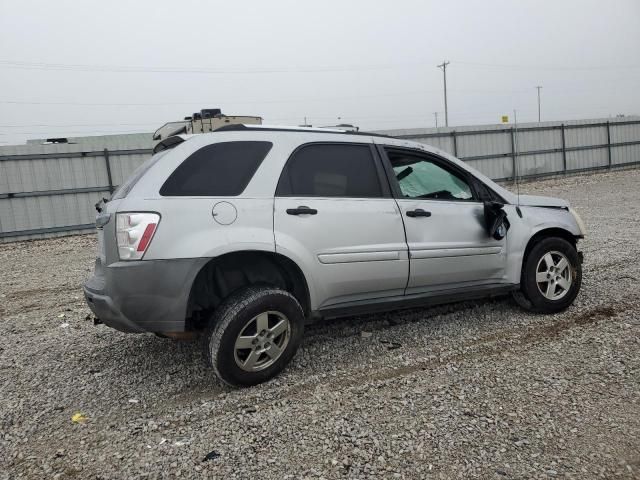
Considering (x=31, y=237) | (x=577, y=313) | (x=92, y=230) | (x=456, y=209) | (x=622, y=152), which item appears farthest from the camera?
(x=622, y=152)

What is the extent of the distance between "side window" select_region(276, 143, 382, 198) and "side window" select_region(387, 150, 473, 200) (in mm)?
258

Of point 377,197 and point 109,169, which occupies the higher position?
point 109,169

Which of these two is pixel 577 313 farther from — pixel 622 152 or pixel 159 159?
pixel 622 152

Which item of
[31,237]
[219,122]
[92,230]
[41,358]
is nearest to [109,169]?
[92,230]

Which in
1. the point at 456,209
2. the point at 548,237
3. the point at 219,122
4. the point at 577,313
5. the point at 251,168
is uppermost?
the point at 219,122

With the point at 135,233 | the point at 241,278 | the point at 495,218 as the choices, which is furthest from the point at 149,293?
the point at 495,218

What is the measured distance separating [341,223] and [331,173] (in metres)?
0.41

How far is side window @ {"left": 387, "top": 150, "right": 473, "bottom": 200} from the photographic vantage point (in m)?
4.01

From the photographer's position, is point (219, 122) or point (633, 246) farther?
point (219, 122)

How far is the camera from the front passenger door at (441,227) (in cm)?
390

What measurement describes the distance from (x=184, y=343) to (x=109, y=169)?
1048 centimetres

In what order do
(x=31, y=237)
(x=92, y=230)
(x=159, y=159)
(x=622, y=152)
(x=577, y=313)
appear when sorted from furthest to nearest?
(x=622, y=152) < (x=92, y=230) < (x=31, y=237) < (x=577, y=313) < (x=159, y=159)

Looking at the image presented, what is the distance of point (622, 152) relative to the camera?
2236 centimetres

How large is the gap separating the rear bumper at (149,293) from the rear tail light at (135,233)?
67mm
